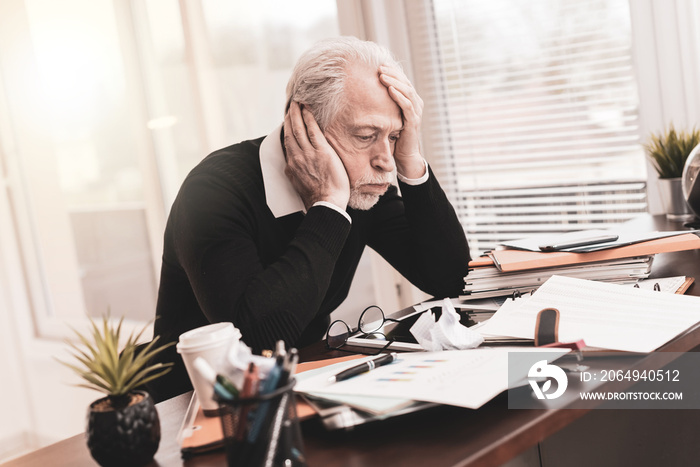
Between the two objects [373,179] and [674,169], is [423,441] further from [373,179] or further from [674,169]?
[674,169]

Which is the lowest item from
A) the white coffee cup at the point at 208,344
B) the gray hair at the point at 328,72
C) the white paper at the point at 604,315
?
the white paper at the point at 604,315

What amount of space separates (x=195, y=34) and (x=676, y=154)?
6.44 ft

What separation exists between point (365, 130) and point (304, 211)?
229 millimetres

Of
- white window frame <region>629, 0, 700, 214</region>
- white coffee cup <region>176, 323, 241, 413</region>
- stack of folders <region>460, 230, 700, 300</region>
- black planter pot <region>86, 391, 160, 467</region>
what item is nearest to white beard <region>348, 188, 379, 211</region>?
stack of folders <region>460, 230, 700, 300</region>

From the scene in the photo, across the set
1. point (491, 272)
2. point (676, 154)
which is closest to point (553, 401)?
point (491, 272)

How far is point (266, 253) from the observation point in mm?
1528

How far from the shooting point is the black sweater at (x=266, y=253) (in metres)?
1.27

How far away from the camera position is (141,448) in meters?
0.77

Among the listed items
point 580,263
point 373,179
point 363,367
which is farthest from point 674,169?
point 363,367

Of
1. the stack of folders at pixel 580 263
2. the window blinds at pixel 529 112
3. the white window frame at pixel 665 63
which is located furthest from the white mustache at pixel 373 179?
the window blinds at pixel 529 112

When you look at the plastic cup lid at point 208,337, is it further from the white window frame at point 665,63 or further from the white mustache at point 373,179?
the white window frame at point 665,63

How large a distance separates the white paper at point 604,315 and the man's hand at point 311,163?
47cm

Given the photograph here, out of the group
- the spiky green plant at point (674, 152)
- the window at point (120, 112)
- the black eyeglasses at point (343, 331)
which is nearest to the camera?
the black eyeglasses at point (343, 331)

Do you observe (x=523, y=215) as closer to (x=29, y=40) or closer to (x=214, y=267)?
(x=214, y=267)
